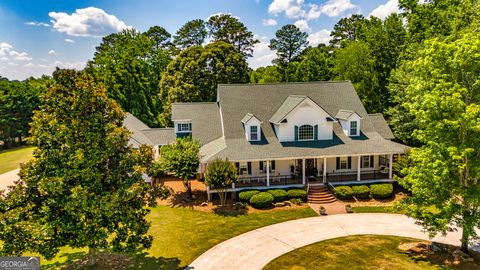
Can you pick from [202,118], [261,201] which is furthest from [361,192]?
[202,118]

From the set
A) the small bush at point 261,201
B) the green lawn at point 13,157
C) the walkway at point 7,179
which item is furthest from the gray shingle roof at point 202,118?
the green lawn at point 13,157

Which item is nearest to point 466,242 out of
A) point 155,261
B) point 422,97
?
point 422,97

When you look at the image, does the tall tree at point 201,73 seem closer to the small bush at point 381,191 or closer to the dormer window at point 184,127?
the dormer window at point 184,127

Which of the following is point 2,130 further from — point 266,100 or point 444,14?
point 444,14

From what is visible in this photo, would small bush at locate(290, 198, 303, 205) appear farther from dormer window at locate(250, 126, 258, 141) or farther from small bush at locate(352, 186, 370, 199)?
dormer window at locate(250, 126, 258, 141)

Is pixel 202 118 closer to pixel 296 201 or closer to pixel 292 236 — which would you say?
pixel 296 201
